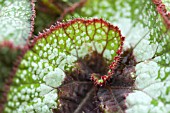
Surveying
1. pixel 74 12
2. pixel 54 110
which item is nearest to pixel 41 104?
pixel 54 110

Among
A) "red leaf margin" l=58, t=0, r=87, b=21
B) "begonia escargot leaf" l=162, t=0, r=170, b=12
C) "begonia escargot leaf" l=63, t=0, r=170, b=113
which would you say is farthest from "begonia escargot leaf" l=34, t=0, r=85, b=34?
"begonia escargot leaf" l=162, t=0, r=170, b=12

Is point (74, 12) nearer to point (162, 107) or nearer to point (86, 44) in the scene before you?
point (86, 44)

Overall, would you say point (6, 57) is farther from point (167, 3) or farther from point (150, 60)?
point (167, 3)

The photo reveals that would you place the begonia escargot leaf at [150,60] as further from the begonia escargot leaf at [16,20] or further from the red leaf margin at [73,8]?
the begonia escargot leaf at [16,20]

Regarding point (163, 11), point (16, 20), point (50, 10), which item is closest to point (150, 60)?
point (163, 11)

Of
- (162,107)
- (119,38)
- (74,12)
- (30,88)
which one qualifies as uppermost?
(74,12)

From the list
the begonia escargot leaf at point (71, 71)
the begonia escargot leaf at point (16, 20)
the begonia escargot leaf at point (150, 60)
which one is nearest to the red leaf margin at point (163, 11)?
the begonia escargot leaf at point (150, 60)
